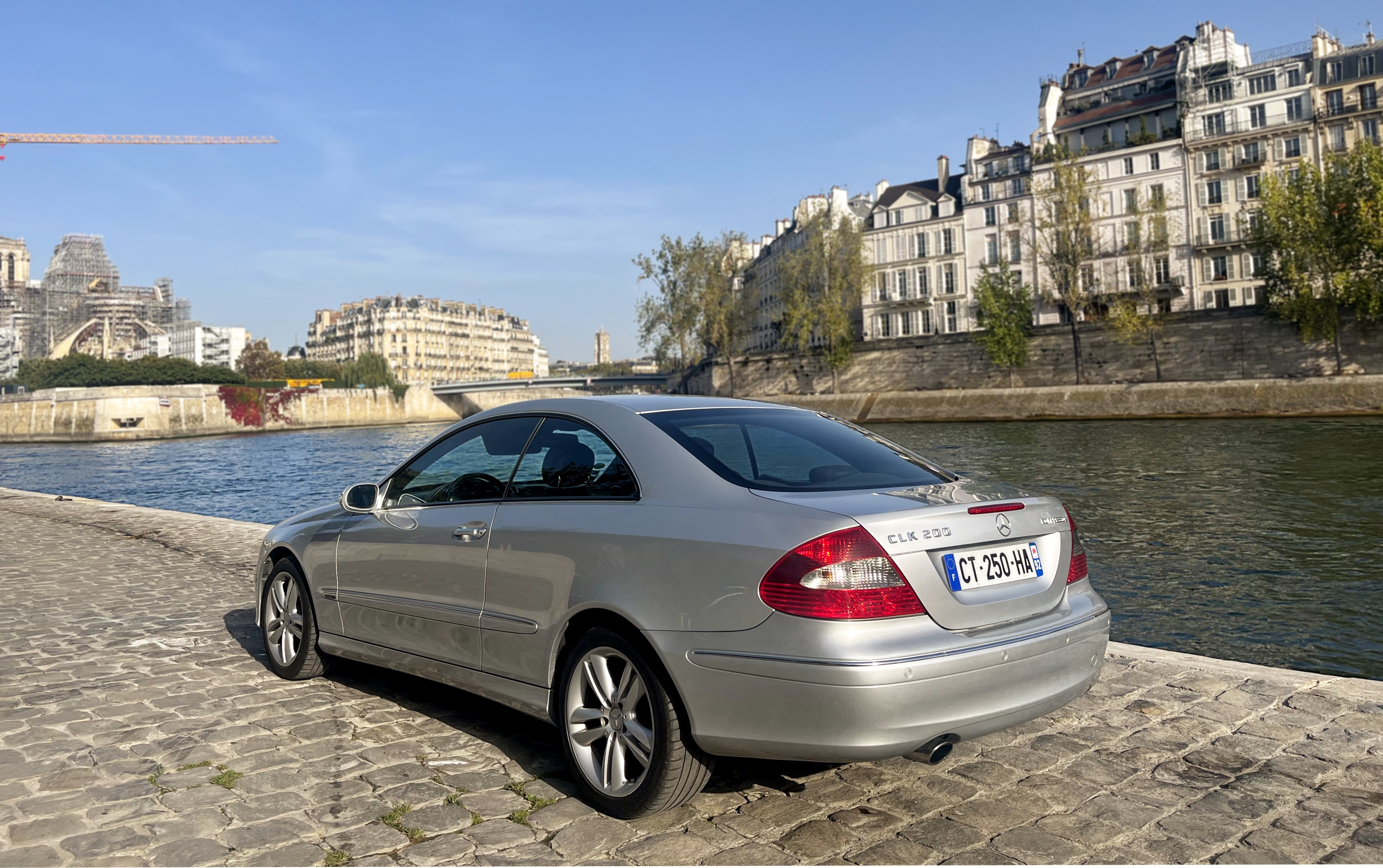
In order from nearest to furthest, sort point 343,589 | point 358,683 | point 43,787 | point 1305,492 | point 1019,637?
point 1019,637, point 43,787, point 343,589, point 358,683, point 1305,492

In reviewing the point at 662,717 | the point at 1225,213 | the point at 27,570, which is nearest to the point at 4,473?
the point at 27,570

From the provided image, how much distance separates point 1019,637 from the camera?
3.22m

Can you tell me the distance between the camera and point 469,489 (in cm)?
438

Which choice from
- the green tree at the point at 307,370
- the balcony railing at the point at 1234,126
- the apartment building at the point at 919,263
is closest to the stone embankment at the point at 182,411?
the apartment building at the point at 919,263

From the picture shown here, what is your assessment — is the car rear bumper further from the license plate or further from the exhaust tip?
the license plate

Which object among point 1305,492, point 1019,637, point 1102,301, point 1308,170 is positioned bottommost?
point 1305,492

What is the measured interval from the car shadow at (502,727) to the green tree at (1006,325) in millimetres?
56216

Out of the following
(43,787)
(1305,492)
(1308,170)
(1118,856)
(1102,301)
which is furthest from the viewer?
(1102,301)

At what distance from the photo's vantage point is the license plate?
10.3ft

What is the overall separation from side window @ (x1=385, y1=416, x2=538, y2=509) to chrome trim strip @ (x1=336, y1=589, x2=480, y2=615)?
43cm

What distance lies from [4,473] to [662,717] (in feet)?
153

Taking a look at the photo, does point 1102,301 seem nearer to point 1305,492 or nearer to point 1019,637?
point 1305,492

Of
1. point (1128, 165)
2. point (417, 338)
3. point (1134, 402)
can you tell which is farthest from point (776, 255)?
point (417, 338)

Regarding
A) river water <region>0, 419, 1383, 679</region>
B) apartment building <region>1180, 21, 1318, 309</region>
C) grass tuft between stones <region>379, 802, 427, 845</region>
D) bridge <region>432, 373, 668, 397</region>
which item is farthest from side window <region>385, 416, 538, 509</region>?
bridge <region>432, 373, 668, 397</region>
